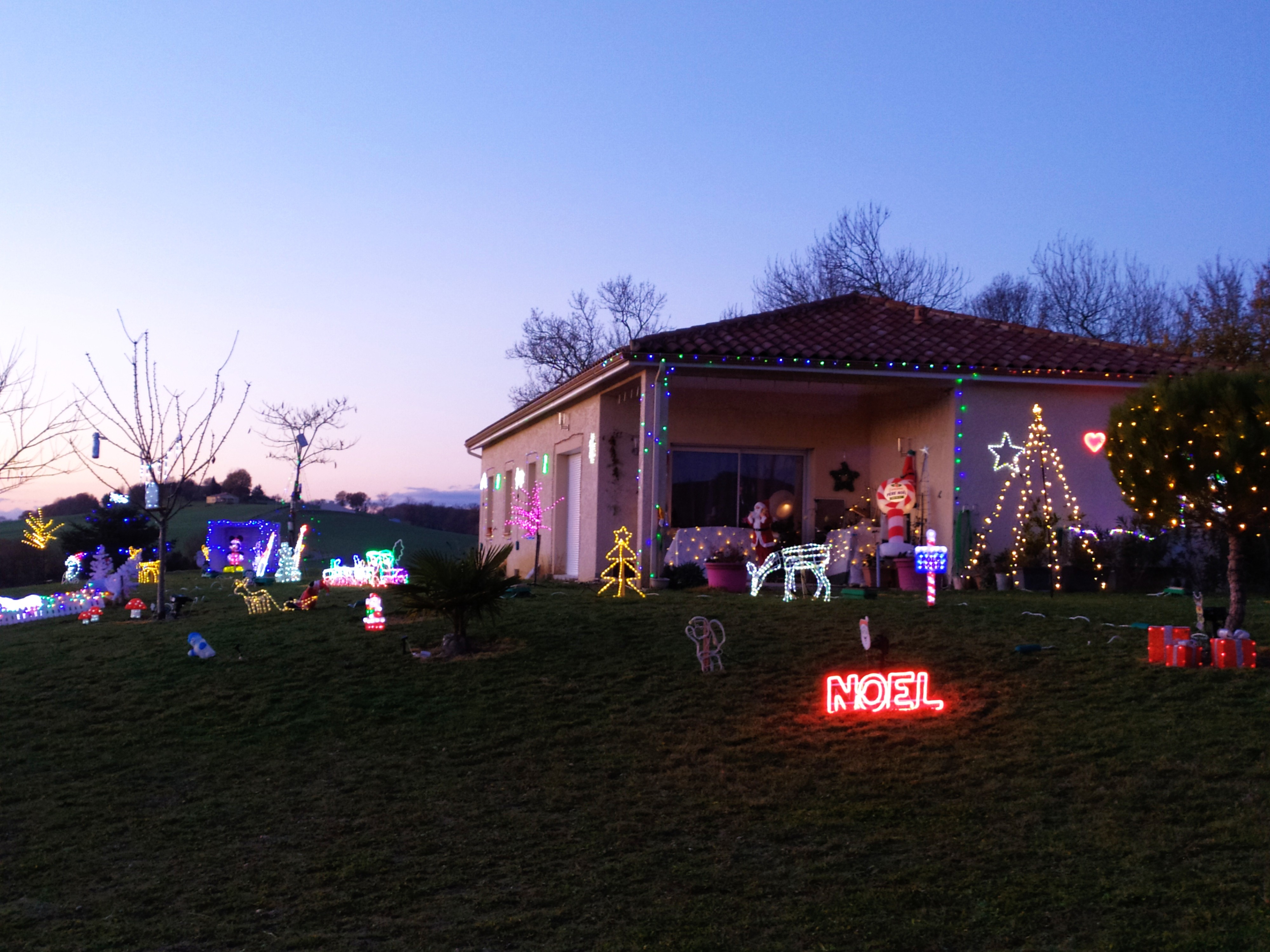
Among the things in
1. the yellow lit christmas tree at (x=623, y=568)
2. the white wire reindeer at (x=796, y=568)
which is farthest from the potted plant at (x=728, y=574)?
the yellow lit christmas tree at (x=623, y=568)

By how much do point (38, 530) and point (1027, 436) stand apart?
2585 centimetres

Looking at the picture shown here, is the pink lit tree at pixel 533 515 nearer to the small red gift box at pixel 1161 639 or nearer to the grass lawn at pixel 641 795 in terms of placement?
the grass lawn at pixel 641 795

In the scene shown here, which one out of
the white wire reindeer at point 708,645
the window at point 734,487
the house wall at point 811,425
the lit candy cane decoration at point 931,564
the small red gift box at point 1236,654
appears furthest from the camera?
the window at point 734,487

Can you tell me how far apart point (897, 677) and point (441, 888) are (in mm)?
3798

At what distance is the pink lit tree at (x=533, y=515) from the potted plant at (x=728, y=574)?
5517mm

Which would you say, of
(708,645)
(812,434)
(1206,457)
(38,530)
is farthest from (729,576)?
(38,530)

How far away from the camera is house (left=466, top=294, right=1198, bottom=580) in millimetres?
14016

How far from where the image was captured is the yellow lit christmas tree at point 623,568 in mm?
12906

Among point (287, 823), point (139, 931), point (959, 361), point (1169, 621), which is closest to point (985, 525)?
point (959, 361)

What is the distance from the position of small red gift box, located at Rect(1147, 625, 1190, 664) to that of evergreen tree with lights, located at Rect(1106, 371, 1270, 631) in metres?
0.55

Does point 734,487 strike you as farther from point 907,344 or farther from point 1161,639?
point 1161,639

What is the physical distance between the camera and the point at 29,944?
5277 mm

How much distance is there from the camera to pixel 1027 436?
1444 centimetres

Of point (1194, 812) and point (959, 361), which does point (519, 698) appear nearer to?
point (1194, 812)
